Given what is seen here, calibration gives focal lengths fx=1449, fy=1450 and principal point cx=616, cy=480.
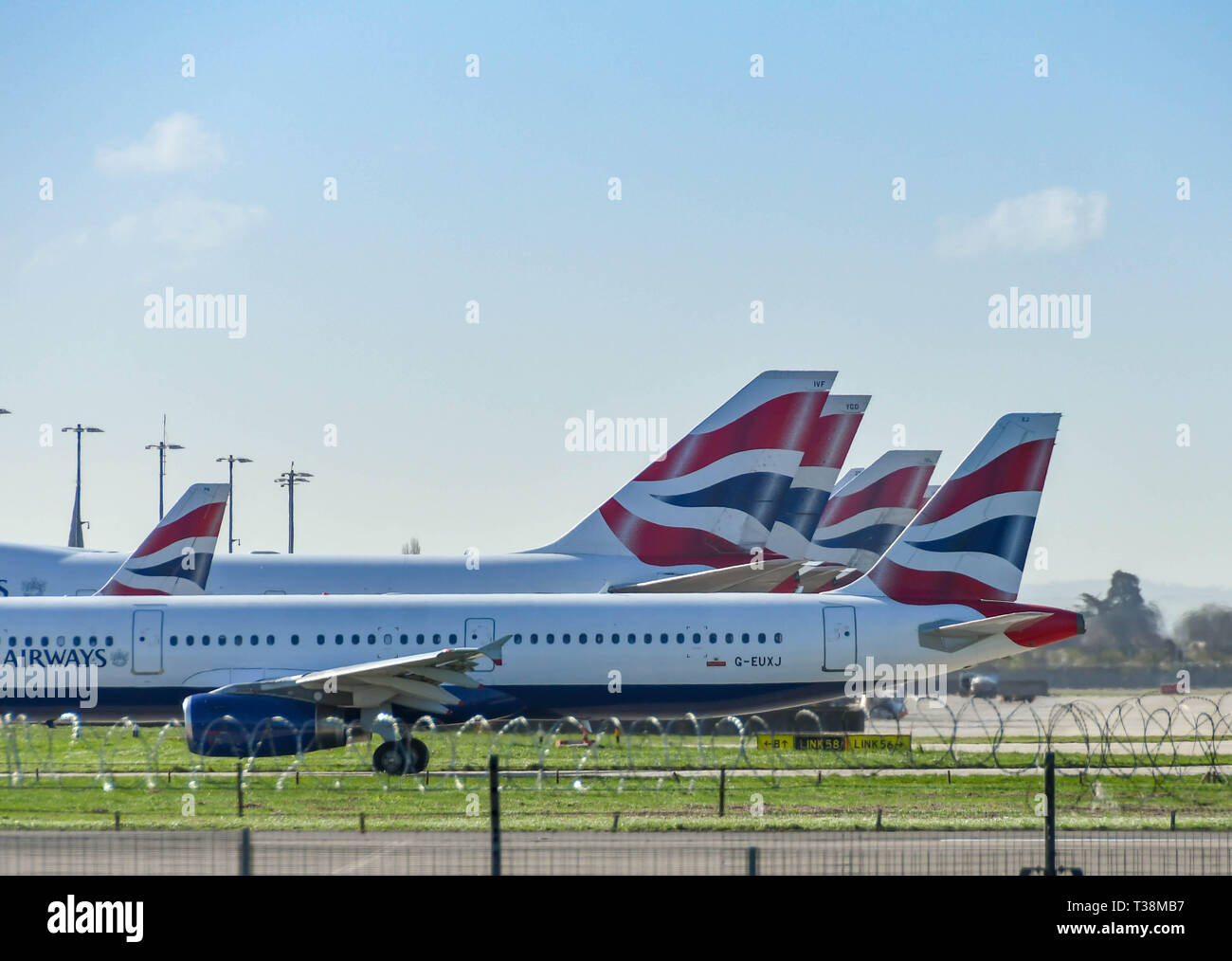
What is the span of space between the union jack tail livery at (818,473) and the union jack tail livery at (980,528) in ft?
36.9

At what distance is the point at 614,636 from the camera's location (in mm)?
29922

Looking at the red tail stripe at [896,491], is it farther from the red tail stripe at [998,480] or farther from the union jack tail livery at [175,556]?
the union jack tail livery at [175,556]

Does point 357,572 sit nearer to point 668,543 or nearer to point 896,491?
point 668,543

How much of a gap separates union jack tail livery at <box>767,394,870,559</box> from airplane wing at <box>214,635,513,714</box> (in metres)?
15.2

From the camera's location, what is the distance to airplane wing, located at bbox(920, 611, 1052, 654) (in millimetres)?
28656

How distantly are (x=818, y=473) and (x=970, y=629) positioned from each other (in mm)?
13991

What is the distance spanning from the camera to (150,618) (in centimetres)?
2997

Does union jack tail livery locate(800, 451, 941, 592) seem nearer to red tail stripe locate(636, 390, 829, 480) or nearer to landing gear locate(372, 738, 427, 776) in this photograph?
red tail stripe locate(636, 390, 829, 480)

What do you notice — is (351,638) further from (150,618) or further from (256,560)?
(256,560)

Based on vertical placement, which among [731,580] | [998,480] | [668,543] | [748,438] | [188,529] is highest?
[748,438]

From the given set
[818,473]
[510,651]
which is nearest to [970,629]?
[510,651]

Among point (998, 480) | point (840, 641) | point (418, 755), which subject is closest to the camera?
point (418, 755)
